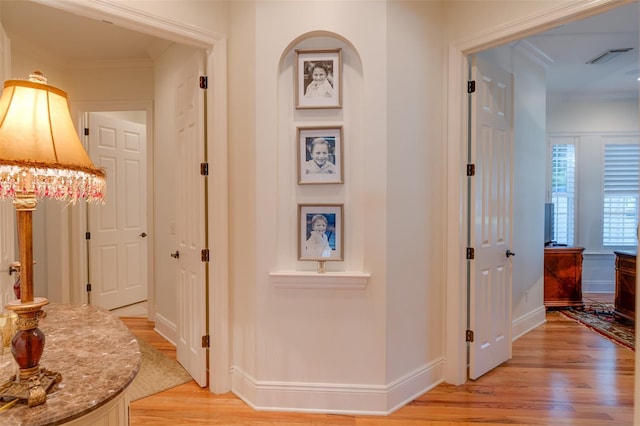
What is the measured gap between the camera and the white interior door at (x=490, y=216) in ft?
8.80

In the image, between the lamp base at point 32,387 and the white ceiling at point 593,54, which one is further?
the white ceiling at point 593,54

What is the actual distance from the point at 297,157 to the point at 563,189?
4793 mm

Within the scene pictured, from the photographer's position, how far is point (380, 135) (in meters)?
2.28

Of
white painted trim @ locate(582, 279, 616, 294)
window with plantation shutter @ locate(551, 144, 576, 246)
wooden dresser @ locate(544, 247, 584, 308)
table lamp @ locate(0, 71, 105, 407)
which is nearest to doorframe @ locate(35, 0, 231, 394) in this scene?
table lamp @ locate(0, 71, 105, 407)

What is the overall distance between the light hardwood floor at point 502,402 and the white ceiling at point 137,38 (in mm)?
2938

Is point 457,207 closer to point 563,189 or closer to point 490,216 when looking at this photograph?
point 490,216

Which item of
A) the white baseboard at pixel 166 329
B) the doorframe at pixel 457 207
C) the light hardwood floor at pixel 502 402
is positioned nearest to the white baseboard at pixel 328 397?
the light hardwood floor at pixel 502 402

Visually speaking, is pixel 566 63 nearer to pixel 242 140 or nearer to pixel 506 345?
pixel 506 345

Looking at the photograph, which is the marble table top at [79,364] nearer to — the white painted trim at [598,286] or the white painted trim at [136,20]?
the white painted trim at [136,20]

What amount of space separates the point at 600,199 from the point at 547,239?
1487mm

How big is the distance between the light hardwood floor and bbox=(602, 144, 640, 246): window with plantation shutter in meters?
2.93

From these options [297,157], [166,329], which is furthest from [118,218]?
[297,157]

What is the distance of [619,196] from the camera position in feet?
17.7

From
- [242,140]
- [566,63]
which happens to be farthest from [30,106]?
[566,63]
